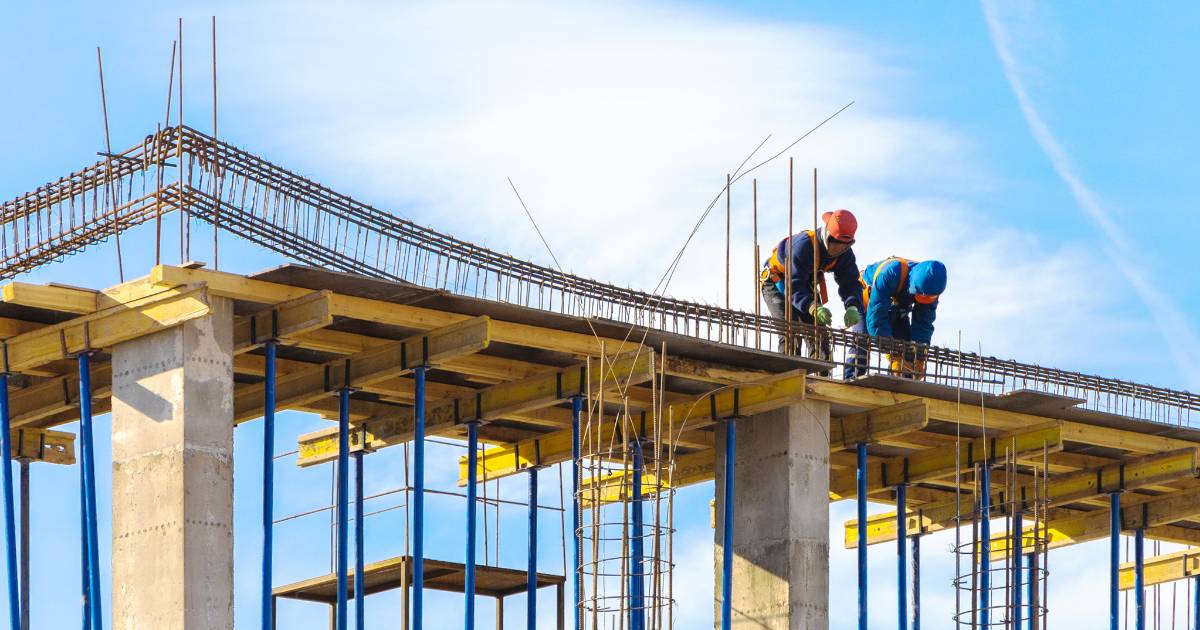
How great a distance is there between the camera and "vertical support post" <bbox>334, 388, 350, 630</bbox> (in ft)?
86.3

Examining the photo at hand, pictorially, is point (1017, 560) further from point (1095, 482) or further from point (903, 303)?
point (903, 303)

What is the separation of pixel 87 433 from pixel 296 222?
3278mm

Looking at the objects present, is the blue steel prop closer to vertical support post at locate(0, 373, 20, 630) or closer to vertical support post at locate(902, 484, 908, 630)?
vertical support post at locate(902, 484, 908, 630)

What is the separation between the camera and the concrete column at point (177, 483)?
81.6 feet

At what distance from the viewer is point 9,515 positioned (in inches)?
1104

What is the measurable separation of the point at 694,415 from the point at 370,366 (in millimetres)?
4654

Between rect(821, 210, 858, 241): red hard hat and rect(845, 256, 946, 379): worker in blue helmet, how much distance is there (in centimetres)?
77

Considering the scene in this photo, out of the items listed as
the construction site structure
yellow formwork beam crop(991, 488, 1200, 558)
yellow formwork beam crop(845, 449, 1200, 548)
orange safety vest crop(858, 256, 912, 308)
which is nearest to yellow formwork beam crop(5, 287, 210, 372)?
the construction site structure

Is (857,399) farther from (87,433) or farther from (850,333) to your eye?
(87,433)

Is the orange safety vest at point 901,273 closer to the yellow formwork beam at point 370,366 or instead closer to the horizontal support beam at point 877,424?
the horizontal support beam at point 877,424

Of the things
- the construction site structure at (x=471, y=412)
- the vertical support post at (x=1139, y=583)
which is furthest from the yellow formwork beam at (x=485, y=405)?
the vertical support post at (x=1139, y=583)

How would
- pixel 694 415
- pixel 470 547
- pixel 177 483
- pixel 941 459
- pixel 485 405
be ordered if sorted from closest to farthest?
pixel 177 483 < pixel 470 547 < pixel 485 405 < pixel 694 415 < pixel 941 459

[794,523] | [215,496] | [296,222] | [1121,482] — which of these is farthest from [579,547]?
[1121,482]

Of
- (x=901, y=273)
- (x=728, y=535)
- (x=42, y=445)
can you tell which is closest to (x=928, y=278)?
(x=901, y=273)
